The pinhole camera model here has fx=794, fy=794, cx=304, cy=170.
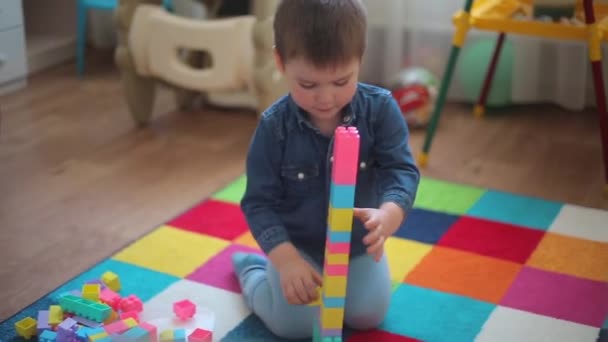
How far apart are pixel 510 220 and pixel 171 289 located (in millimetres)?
687

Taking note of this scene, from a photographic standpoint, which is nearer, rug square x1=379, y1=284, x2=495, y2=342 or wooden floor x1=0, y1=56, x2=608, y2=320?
rug square x1=379, y1=284, x2=495, y2=342

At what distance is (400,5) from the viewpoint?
7.47ft

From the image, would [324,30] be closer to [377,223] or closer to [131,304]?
[377,223]

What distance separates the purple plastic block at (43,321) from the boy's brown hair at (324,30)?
1.84 ft

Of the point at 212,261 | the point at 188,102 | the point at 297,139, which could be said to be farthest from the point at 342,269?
the point at 188,102

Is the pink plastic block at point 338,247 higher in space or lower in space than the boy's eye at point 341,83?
lower

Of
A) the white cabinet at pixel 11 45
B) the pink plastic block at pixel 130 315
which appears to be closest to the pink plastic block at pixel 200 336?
the pink plastic block at pixel 130 315

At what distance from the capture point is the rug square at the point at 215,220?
154cm

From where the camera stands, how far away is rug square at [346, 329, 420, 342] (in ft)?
3.90

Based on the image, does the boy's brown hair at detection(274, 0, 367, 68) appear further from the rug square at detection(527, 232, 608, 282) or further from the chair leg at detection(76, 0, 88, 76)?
the chair leg at detection(76, 0, 88, 76)

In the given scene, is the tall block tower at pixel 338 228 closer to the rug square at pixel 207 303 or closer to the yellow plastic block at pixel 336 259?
the yellow plastic block at pixel 336 259

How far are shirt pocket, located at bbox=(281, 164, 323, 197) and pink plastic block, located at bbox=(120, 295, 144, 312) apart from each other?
1.00 ft

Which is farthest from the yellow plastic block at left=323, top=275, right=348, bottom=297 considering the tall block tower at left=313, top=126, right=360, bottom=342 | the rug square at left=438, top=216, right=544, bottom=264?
the rug square at left=438, top=216, right=544, bottom=264

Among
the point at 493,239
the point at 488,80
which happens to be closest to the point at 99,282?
the point at 493,239
